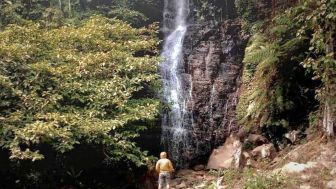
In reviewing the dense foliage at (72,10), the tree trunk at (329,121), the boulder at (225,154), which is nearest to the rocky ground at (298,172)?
the tree trunk at (329,121)

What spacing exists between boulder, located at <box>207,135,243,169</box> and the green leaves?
3.06 metres

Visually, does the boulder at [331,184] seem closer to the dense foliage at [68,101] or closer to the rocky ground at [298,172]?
the rocky ground at [298,172]

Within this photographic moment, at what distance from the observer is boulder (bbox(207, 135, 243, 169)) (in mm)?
13762

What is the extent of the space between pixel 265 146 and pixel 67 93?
20.2 feet

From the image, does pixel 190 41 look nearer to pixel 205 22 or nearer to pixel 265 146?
pixel 205 22

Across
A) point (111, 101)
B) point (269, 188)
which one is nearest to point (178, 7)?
point (111, 101)

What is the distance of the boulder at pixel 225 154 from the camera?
13.8 m

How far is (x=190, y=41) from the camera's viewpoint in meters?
18.2

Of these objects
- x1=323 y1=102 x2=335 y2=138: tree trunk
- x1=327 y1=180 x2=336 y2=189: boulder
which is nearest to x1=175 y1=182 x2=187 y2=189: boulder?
x1=323 y1=102 x2=335 y2=138: tree trunk

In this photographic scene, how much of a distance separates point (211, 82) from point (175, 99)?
1652mm

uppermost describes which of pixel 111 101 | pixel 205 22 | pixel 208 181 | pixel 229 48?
pixel 205 22

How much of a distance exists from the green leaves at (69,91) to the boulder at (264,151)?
3.29 meters

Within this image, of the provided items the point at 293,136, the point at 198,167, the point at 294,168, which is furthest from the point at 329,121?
the point at 198,167

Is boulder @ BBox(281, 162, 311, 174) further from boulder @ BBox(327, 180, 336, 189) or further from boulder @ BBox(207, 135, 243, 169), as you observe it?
boulder @ BBox(207, 135, 243, 169)
